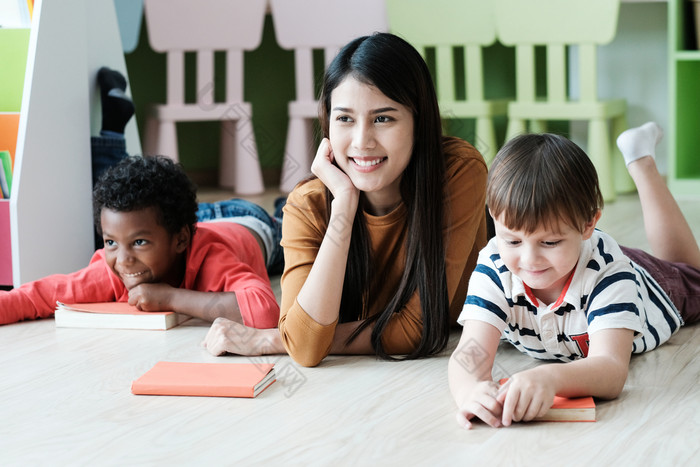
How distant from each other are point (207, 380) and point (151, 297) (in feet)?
1.35

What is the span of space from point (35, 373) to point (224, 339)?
28 cm

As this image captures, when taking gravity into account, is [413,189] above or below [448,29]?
below

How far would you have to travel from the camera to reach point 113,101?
2025 millimetres

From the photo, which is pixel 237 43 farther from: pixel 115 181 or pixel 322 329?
pixel 322 329

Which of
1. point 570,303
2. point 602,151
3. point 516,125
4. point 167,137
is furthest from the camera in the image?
point 167,137

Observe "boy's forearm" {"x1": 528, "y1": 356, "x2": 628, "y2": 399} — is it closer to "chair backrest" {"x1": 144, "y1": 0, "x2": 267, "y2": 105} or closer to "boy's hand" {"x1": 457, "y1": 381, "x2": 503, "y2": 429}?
"boy's hand" {"x1": 457, "y1": 381, "x2": 503, "y2": 429}

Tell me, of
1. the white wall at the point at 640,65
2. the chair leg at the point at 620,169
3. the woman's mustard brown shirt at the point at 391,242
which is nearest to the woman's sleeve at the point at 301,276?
the woman's mustard brown shirt at the point at 391,242

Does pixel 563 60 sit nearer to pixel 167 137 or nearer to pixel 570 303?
pixel 167 137

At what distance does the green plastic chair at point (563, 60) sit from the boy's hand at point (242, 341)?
1.69 meters

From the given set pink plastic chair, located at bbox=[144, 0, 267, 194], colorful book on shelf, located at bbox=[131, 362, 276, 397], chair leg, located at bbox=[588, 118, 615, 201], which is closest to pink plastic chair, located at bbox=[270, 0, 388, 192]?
pink plastic chair, located at bbox=[144, 0, 267, 194]

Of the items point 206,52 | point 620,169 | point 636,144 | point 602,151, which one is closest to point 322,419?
point 636,144

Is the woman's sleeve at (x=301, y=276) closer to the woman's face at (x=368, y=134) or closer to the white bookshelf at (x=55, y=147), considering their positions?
the woman's face at (x=368, y=134)

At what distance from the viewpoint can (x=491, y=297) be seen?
113cm

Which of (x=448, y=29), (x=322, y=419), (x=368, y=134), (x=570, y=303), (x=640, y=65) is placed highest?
(x=448, y=29)
